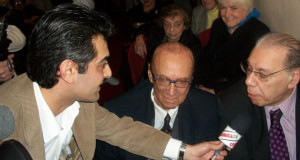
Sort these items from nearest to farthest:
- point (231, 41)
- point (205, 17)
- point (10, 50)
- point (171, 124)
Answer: point (171, 124) → point (10, 50) → point (231, 41) → point (205, 17)

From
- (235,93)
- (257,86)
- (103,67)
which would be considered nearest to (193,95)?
(235,93)

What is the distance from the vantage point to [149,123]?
2008 mm

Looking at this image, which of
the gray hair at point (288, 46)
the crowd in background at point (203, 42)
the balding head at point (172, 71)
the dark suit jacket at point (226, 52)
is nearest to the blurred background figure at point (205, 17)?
the crowd in background at point (203, 42)

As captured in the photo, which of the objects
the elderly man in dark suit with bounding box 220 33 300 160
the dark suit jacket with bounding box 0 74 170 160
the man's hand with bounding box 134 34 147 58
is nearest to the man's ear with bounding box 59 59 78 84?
the dark suit jacket with bounding box 0 74 170 160

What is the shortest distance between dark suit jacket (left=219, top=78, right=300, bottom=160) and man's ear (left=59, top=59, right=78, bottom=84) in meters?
1.14

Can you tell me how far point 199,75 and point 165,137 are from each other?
1.50 m

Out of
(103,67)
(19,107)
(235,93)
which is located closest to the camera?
(19,107)

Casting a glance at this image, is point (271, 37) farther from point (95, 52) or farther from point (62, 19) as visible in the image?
point (62, 19)

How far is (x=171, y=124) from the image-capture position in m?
2.02

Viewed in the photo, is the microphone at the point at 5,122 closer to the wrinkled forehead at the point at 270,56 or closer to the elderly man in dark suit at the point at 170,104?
the elderly man in dark suit at the point at 170,104

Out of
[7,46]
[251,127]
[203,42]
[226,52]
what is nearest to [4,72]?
[7,46]

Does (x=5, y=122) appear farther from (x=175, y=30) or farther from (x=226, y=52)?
(x=175, y=30)

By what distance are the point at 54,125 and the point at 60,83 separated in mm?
268

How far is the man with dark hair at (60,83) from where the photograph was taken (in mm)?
1365
